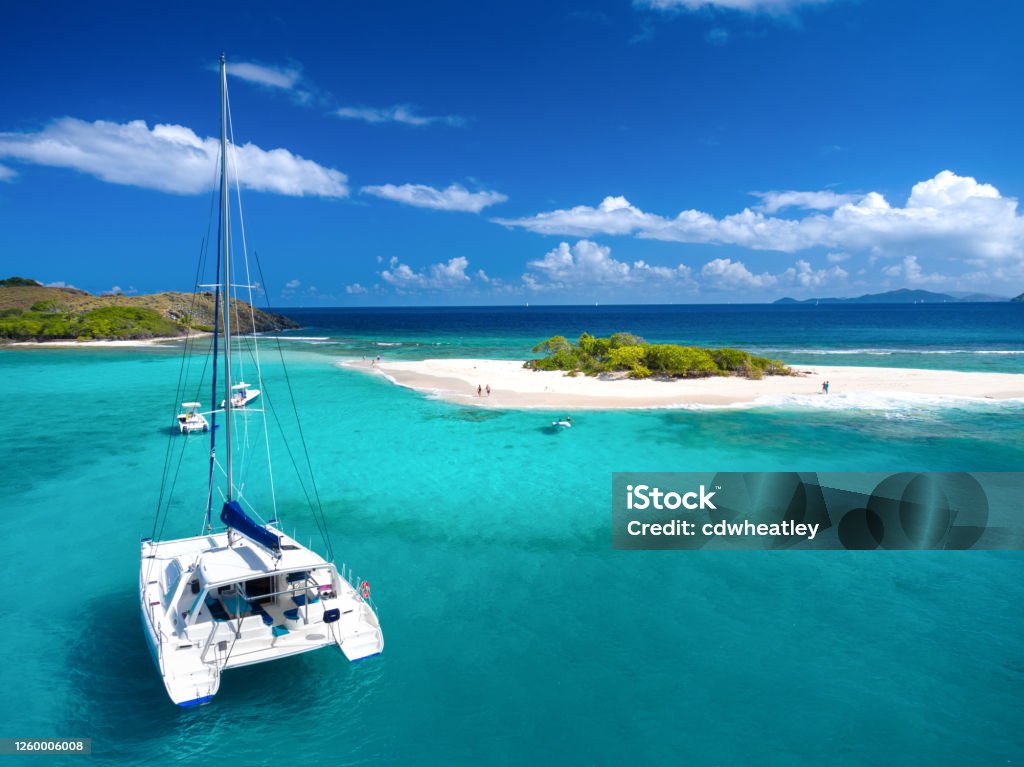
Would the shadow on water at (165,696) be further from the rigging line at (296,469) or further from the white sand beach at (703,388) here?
the white sand beach at (703,388)

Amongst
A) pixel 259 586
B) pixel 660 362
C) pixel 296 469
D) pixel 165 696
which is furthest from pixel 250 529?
pixel 660 362

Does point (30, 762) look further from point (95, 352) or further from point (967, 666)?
point (95, 352)

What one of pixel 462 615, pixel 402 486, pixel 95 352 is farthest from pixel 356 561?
pixel 95 352

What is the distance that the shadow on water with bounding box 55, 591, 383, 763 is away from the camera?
11.3 metres

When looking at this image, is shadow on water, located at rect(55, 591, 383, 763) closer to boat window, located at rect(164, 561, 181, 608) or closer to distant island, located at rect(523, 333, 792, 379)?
boat window, located at rect(164, 561, 181, 608)

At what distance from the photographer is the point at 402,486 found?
25.3 metres

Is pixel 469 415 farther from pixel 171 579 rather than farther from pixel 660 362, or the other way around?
pixel 171 579

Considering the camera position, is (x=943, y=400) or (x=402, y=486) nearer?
(x=402, y=486)

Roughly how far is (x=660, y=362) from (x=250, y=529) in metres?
44.3

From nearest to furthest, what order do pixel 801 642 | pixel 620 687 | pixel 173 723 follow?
pixel 173 723
pixel 620 687
pixel 801 642

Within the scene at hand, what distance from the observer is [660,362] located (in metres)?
53.1

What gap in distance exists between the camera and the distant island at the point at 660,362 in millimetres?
52656

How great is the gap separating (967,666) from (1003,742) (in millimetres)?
2453

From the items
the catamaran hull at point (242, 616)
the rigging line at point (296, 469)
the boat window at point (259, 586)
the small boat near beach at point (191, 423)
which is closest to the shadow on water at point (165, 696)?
the catamaran hull at point (242, 616)
